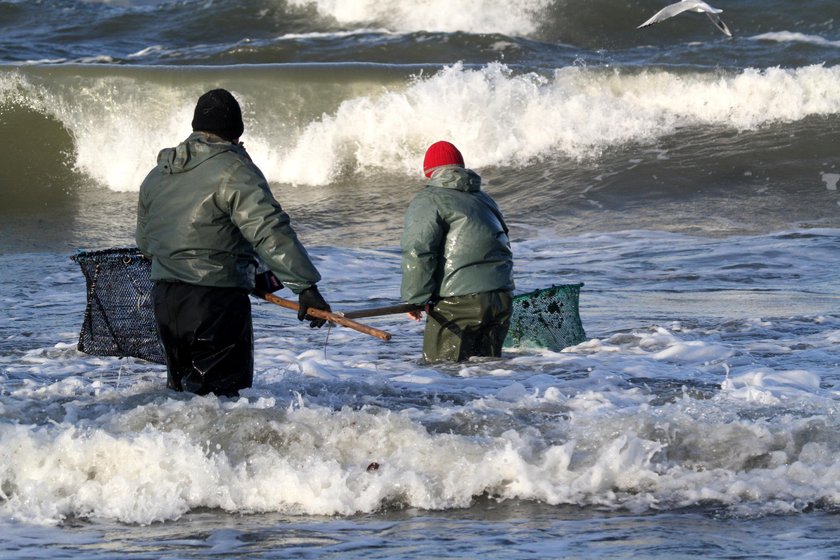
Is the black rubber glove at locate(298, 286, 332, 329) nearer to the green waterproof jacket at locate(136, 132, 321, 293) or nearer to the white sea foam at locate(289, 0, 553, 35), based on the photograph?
the green waterproof jacket at locate(136, 132, 321, 293)

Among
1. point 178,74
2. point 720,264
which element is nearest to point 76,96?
point 178,74

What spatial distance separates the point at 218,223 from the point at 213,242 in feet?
0.31

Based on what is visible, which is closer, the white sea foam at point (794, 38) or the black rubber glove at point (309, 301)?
the black rubber glove at point (309, 301)

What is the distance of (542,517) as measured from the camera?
5.40 meters

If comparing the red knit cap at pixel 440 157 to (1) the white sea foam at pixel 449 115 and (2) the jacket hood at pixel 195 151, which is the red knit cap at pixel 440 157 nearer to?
(2) the jacket hood at pixel 195 151

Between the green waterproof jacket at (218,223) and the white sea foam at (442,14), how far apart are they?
1978 cm

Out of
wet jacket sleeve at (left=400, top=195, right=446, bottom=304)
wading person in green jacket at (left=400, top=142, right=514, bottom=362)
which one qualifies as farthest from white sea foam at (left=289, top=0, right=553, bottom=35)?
wet jacket sleeve at (left=400, top=195, right=446, bottom=304)

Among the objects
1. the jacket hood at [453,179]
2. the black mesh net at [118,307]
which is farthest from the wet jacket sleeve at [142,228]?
the jacket hood at [453,179]

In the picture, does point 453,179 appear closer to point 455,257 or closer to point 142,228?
point 455,257

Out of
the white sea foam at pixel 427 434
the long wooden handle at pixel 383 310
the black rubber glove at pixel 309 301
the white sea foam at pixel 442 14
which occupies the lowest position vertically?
the white sea foam at pixel 427 434

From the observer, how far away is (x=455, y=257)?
7457 mm

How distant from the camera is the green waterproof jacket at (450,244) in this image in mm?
7383

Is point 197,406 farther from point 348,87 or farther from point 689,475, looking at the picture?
point 348,87

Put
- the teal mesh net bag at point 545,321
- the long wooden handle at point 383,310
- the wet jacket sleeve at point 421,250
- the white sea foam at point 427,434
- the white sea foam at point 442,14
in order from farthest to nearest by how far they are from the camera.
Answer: the white sea foam at point 442,14, the teal mesh net bag at point 545,321, the wet jacket sleeve at point 421,250, the long wooden handle at point 383,310, the white sea foam at point 427,434
